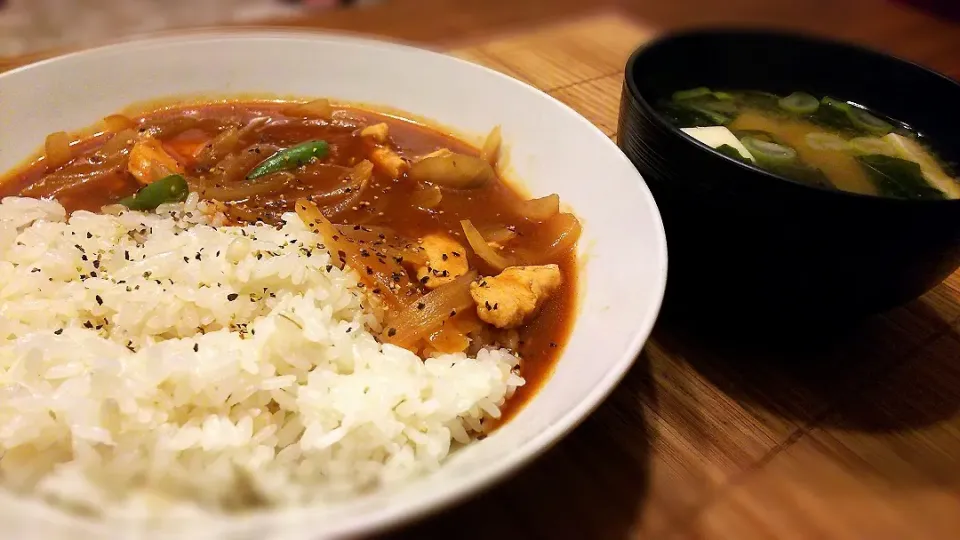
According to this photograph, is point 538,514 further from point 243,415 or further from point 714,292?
point 714,292

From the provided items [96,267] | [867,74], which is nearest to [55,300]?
[96,267]

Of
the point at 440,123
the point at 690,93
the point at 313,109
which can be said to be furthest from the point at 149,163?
the point at 690,93

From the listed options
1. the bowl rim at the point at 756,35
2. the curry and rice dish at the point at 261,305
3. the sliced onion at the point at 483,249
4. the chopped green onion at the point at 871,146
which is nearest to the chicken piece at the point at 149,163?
the curry and rice dish at the point at 261,305

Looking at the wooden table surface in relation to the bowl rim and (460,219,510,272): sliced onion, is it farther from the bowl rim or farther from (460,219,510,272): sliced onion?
(460,219,510,272): sliced onion

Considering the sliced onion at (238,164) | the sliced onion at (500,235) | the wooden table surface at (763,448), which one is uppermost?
the sliced onion at (238,164)

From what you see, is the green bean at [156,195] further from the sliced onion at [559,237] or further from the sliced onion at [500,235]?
the sliced onion at [559,237]
